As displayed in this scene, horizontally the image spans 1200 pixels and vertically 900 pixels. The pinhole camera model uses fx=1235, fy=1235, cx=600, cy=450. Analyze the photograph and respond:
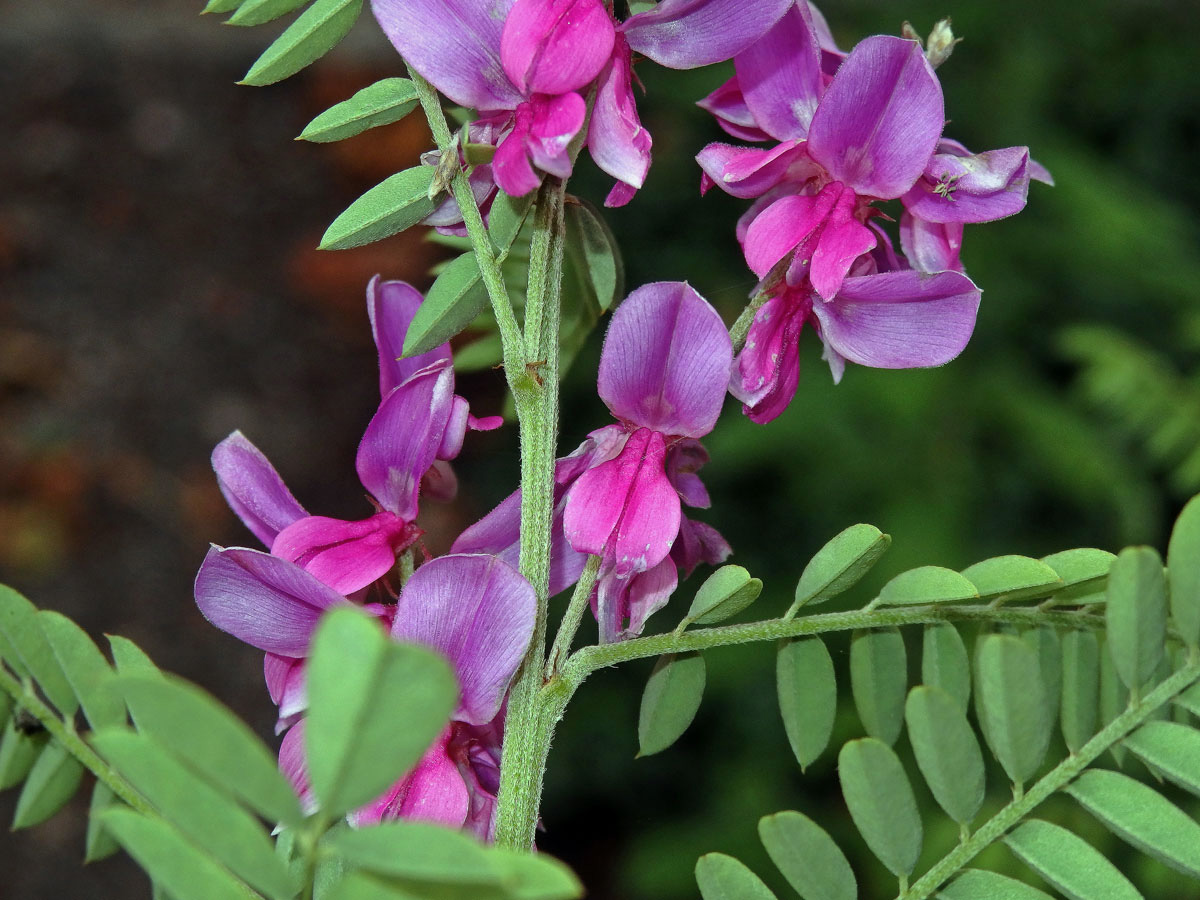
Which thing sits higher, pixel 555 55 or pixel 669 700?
pixel 555 55

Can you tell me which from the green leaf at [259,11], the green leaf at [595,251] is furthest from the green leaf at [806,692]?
the green leaf at [259,11]

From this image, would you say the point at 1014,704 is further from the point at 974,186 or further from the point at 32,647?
the point at 32,647

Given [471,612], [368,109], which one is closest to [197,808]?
[471,612]

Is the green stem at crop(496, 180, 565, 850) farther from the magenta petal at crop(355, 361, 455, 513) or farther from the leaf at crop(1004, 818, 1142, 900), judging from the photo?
the leaf at crop(1004, 818, 1142, 900)

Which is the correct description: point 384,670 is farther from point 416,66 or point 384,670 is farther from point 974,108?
point 974,108

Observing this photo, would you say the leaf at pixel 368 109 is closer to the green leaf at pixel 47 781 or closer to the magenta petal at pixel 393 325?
the magenta petal at pixel 393 325

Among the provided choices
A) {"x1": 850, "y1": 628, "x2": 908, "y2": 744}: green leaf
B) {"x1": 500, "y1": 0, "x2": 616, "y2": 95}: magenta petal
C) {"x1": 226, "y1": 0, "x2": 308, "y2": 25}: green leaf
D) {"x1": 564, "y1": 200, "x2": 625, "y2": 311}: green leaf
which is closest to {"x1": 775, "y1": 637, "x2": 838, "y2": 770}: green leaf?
{"x1": 850, "y1": 628, "x2": 908, "y2": 744}: green leaf
